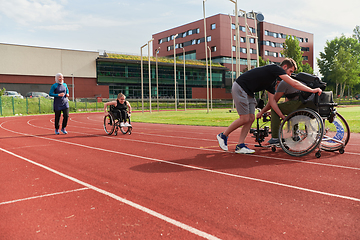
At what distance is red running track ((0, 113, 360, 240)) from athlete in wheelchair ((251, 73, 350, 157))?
248 mm

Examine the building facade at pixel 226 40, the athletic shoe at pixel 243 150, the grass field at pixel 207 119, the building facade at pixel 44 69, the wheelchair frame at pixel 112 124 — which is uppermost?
the building facade at pixel 226 40

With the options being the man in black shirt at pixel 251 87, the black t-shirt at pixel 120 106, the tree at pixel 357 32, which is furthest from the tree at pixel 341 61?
the man in black shirt at pixel 251 87

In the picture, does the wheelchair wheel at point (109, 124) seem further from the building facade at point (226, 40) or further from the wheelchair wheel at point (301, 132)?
the building facade at point (226, 40)

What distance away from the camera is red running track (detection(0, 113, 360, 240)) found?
2.83m

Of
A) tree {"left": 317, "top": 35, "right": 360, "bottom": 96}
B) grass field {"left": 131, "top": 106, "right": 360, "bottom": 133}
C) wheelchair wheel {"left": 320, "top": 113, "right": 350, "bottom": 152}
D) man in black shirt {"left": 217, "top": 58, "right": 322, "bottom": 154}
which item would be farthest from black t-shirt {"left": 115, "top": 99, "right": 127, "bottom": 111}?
tree {"left": 317, "top": 35, "right": 360, "bottom": 96}

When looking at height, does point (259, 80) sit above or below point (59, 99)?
above

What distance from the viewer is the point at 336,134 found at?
6445mm

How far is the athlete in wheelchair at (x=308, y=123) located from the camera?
5.81 m

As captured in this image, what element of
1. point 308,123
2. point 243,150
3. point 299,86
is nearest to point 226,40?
point 243,150

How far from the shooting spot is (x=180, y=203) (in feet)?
11.7

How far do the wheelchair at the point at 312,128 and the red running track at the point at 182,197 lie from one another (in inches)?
9.8

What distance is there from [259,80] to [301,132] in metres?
1.32

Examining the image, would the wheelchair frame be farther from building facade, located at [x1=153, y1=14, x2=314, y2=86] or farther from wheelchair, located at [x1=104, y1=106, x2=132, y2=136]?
building facade, located at [x1=153, y1=14, x2=314, y2=86]

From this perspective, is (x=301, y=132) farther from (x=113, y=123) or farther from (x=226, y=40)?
(x=226, y=40)
